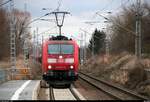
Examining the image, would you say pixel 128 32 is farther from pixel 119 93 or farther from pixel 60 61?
pixel 119 93

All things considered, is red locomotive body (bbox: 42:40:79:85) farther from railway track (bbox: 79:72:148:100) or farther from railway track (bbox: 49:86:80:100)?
railway track (bbox: 49:86:80:100)

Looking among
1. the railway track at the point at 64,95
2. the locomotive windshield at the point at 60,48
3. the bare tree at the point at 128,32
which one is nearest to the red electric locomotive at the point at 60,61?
the locomotive windshield at the point at 60,48

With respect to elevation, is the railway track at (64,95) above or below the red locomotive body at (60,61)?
below

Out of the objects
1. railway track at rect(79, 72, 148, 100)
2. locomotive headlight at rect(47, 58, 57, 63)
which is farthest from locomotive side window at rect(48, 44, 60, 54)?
railway track at rect(79, 72, 148, 100)

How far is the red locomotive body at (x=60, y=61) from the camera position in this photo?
2861cm

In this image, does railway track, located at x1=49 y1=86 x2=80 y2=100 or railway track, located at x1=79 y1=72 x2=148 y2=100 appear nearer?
railway track, located at x1=49 y1=86 x2=80 y2=100

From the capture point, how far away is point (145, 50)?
59844 mm

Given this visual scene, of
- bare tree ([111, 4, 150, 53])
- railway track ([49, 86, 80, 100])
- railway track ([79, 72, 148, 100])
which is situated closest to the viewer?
railway track ([49, 86, 80, 100])

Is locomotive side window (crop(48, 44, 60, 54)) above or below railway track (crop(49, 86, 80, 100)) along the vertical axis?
above

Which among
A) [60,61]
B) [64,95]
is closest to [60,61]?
[60,61]

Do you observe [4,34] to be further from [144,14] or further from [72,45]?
[72,45]

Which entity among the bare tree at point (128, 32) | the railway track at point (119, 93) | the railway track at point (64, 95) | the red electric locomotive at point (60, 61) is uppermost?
the bare tree at point (128, 32)

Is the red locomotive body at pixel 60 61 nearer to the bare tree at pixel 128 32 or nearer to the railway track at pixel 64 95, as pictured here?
the railway track at pixel 64 95

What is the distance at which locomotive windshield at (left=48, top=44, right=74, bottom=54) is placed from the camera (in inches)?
1141
